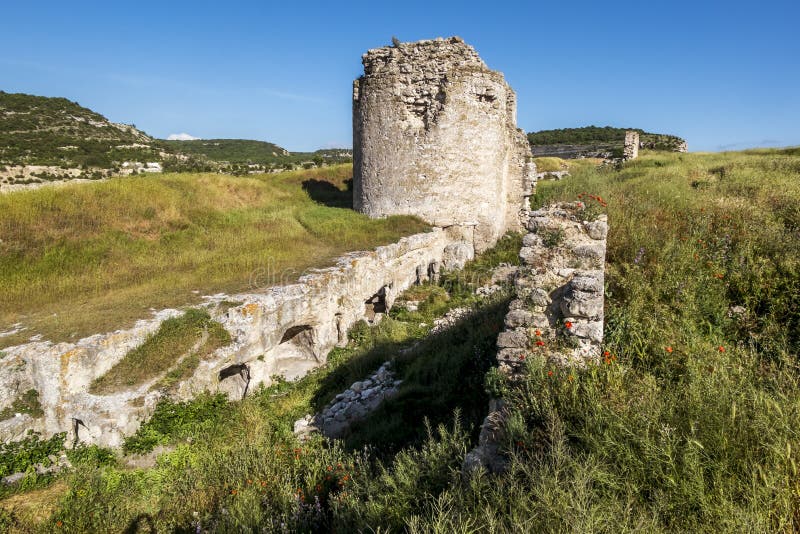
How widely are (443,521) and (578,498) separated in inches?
27.2

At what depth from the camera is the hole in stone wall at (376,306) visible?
33.7 ft

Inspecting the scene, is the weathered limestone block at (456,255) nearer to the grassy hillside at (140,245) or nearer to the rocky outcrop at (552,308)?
the grassy hillside at (140,245)

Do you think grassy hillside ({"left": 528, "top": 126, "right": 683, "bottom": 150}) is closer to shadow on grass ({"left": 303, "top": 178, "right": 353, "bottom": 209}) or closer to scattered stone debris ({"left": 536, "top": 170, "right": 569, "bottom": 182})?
scattered stone debris ({"left": 536, "top": 170, "right": 569, "bottom": 182})

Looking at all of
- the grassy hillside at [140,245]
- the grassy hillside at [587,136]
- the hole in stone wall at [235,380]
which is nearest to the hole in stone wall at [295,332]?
the grassy hillside at [140,245]

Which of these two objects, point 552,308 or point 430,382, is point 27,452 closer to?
point 430,382

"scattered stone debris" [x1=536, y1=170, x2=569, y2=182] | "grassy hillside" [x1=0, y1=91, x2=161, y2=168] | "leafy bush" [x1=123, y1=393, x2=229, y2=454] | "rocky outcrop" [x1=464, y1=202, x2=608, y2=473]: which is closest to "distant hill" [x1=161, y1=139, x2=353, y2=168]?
"grassy hillside" [x1=0, y1=91, x2=161, y2=168]

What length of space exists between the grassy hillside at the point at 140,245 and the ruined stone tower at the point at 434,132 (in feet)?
3.67

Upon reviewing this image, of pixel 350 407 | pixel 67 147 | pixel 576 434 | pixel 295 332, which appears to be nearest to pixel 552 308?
pixel 576 434

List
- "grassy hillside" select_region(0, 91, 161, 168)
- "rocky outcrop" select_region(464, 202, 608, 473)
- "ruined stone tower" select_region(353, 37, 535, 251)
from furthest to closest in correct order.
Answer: "grassy hillside" select_region(0, 91, 161, 168) → "ruined stone tower" select_region(353, 37, 535, 251) → "rocky outcrop" select_region(464, 202, 608, 473)

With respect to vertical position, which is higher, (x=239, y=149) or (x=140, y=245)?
(x=239, y=149)

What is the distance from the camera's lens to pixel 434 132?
12.3m

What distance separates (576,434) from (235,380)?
5.60 meters

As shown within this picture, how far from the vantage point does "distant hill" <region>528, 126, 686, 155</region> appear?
3481cm

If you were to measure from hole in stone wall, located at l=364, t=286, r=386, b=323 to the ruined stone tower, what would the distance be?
3.32 meters
